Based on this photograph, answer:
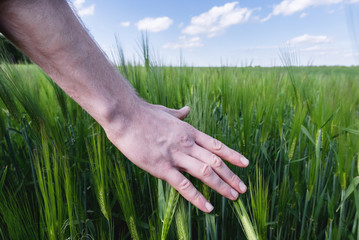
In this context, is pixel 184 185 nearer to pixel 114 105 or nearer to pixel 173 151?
pixel 173 151

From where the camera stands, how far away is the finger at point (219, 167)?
57 centimetres

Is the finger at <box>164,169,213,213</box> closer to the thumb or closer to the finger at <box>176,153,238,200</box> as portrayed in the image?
the finger at <box>176,153,238,200</box>

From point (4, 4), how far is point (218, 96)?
0.83 metres

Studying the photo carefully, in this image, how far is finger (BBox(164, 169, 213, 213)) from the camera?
0.53 metres

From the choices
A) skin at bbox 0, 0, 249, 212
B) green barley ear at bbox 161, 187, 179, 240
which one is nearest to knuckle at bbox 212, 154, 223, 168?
skin at bbox 0, 0, 249, 212

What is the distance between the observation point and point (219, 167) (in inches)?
22.7

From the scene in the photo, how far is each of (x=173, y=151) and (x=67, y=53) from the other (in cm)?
28

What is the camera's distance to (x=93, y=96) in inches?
22.0

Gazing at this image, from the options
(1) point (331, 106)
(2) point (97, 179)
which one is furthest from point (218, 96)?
(2) point (97, 179)

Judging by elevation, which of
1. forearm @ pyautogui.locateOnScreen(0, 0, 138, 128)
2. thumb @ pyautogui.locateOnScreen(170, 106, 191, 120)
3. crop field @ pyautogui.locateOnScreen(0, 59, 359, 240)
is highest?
forearm @ pyautogui.locateOnScreen(0, 0, 138, 128)

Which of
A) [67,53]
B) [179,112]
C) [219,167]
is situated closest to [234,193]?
[219,167]

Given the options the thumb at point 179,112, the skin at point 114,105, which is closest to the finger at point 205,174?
the skin at point 114,105

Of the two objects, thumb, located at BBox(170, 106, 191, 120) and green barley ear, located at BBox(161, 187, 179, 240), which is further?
thumb, located at BBox(170, 106, 191, 120)

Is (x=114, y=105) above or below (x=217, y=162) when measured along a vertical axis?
above
